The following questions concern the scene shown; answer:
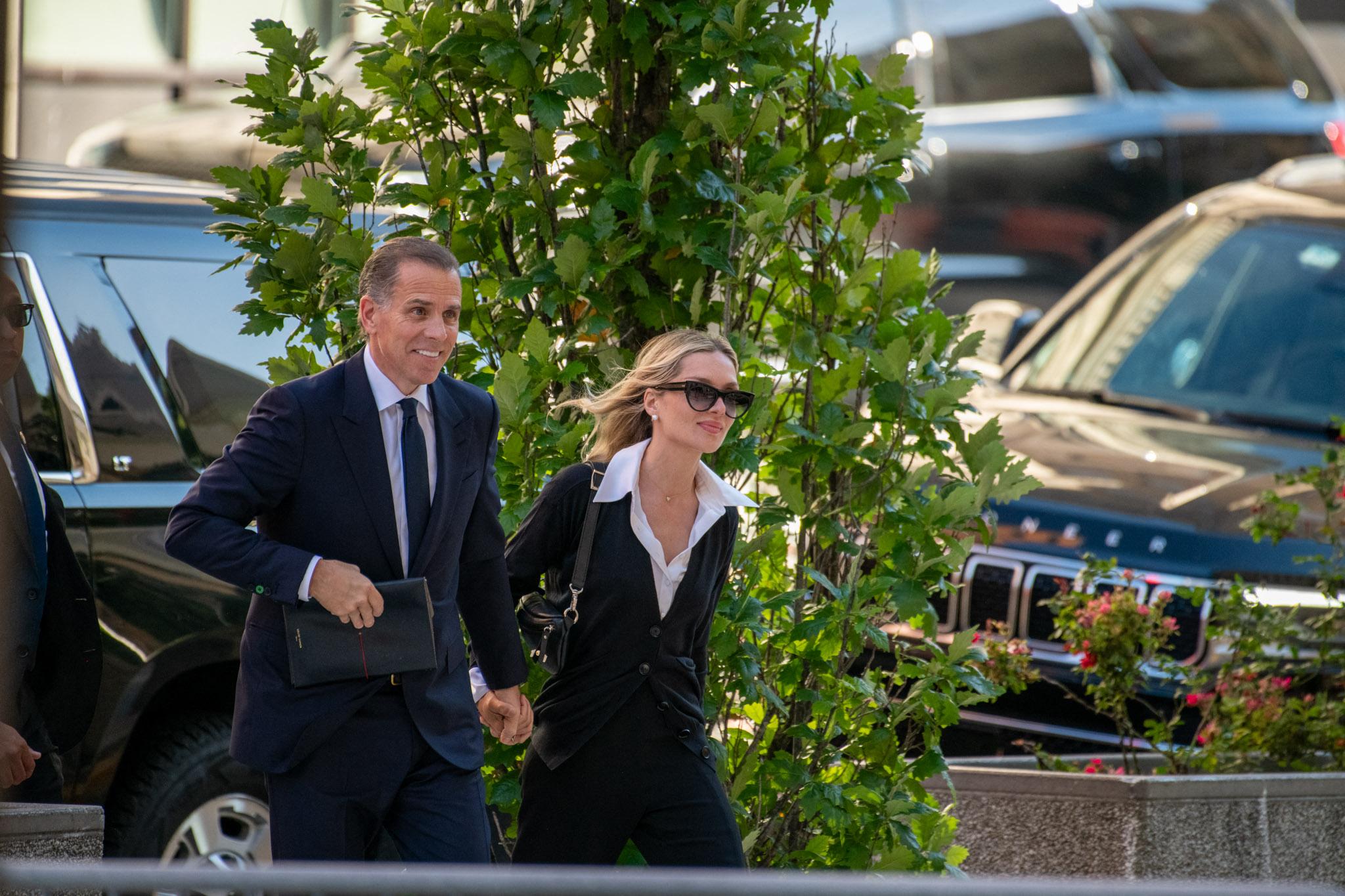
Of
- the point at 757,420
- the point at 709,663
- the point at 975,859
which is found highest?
the point at 757,420

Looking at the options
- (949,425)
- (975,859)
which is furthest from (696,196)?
(975,859)

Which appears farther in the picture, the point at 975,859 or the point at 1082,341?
the point at 1082,341

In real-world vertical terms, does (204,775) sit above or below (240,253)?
below

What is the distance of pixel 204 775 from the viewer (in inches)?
195

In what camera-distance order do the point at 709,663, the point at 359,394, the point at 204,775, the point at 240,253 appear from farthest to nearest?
the point at 240,253, the point at 204,775, the point at 709,663, the point at 359,394

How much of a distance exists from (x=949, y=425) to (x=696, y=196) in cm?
75

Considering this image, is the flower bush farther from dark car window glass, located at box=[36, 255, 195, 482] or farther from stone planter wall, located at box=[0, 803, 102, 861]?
stone planter wall, located at box=[0, 803, 102, 861]

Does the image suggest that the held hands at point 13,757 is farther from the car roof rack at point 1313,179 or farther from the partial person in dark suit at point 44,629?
the car roof rack at point 1313,179

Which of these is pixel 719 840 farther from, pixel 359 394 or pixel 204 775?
pixel 204 775

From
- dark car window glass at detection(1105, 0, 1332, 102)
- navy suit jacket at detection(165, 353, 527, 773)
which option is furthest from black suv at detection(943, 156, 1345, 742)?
dark car window glass at detection(1105, 0, 1332, 102)

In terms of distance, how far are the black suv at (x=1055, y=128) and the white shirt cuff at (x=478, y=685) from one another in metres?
9.20

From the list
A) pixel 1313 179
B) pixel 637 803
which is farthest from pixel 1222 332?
pixel 637 803

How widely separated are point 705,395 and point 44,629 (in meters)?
1.44

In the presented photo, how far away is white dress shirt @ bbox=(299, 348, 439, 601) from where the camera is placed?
3631 millimetres
